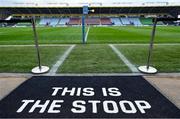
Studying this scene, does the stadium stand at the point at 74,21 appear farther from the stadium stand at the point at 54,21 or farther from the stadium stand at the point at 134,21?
the stadium stand at the point at 134,21

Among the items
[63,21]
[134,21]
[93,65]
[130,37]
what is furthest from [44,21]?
[93,65]

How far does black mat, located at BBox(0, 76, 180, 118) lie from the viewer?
142 inches

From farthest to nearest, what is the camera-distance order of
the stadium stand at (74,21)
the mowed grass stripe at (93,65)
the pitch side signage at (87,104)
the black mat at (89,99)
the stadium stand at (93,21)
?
the stadium stand at (93,21), the stadium stand at (74,21), the mowed grass stripe at (93,65), the pitch side signage at (87,104), the black mat at (89,99)

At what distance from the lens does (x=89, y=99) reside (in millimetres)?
4199

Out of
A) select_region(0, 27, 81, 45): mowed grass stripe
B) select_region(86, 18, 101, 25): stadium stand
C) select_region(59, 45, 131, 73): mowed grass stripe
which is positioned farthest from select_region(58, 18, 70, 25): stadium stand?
select_region(59, 45, 131, 73): mowed grass stripe

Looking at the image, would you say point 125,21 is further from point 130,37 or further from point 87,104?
point 87,104

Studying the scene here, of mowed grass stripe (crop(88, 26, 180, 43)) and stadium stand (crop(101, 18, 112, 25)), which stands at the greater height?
mowed grass stripe (crop(88, 26, 180, 43))

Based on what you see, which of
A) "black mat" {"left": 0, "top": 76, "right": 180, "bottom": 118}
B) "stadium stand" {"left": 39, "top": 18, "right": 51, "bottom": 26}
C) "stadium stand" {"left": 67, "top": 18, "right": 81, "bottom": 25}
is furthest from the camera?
"stadium stand" {"left": 39, "top": 18, "right": 51, "bottom": 26}

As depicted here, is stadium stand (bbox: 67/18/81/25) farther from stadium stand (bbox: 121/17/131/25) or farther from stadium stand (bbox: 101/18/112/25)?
stadium stand (bbox: 121/17/131/25)

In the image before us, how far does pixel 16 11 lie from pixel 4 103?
85.1 m

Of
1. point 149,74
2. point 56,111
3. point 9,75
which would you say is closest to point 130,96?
point 56,111

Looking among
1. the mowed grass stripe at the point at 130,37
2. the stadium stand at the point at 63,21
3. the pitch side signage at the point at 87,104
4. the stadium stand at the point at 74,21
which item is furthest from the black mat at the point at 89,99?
the stadium stand at the point at 63,21

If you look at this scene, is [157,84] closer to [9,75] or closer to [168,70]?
[168,70]

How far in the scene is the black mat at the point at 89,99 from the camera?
361cm
